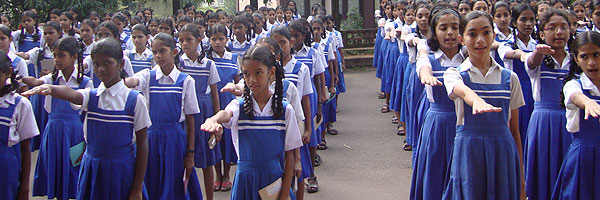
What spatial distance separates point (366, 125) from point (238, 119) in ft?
17.4

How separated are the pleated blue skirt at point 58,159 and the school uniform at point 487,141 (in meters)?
2.94

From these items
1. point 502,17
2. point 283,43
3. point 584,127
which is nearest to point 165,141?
point 283,43

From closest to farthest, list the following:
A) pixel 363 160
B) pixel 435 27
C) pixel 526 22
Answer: pixel 435 27, pixel 526 22, pixel 363 160

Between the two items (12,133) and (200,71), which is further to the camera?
(200,71)

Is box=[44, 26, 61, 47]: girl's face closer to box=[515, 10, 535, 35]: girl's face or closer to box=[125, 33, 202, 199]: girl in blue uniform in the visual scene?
box=[125, 33, 202, 199]: girl in blue uniform

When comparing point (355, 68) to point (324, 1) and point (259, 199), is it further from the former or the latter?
point (259, 199)

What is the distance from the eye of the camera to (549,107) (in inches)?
173

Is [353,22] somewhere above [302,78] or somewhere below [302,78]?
above

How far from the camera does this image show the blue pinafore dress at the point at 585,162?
362 centimetres

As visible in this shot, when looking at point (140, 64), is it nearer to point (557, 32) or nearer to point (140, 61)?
point (140, 61)

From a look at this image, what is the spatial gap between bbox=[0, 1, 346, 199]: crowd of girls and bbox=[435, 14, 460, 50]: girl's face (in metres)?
1.05

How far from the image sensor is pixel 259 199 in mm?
3367

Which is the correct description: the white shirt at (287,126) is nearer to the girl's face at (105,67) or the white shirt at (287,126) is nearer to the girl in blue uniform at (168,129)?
the girl's face at (105,67)

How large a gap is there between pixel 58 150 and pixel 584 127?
3.68m
